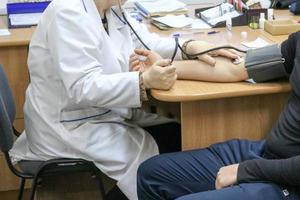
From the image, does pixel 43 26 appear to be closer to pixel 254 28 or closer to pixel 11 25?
pixel 11 25

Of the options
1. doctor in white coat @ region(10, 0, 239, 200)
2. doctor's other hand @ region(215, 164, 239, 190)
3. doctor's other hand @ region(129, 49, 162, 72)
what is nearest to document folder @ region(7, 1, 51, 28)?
doctor in white coat @ region(10, 0, 239, 200)

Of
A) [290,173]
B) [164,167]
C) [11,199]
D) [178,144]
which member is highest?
[290,173]

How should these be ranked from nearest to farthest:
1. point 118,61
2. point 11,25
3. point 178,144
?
point 118,61
point 178,144
point 11,25

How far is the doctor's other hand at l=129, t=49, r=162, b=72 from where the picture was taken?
1.80m

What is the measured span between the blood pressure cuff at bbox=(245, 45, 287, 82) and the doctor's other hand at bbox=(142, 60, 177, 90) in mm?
266

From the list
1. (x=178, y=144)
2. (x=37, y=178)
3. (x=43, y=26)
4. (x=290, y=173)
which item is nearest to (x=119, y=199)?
(x=178, y=144)

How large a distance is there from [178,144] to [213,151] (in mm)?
394

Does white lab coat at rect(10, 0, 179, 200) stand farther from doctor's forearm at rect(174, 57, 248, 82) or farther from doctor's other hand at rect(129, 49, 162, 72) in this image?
doctor's forearm at rect(174, 57, 248, 82)

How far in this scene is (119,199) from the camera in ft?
7.19

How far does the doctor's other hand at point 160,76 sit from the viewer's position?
160 centimetres

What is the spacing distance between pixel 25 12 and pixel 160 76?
1.35 m

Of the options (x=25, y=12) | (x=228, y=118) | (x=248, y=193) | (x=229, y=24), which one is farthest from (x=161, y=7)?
(x=248, y=193)

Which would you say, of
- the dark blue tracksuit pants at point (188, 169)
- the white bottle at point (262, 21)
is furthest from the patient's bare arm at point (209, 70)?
the white bottle at point (262, 21)

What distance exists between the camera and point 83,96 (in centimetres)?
165
